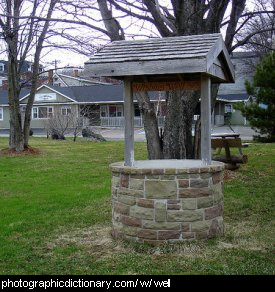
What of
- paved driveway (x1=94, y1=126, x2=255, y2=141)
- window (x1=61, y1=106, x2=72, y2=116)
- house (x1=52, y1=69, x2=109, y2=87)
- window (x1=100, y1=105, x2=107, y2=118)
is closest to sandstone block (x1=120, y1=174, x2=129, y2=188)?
paved driveway (x1=94, y1=126, x2=255, y2=141)

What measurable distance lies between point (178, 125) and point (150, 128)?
2.40ft

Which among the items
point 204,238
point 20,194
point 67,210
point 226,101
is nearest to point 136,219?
point 204,238

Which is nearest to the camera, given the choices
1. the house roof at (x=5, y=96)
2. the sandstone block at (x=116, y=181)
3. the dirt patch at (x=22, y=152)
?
the sandstone block at (x=116, y=181)

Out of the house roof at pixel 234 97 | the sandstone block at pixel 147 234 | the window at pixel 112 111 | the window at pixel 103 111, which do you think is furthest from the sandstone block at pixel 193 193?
the house roof at pixel 234 97

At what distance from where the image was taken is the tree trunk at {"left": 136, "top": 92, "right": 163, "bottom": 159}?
32.9 feet

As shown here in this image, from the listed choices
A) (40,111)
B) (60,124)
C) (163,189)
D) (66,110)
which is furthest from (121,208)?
(40,111)

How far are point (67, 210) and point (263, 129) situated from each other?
11.5 meters

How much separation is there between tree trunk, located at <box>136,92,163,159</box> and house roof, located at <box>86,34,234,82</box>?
377cm

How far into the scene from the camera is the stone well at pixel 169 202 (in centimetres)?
561

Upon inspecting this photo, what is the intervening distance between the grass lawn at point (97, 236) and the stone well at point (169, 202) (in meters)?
0.16

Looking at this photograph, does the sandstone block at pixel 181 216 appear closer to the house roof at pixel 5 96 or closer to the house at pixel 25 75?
the house at pixel 25 75

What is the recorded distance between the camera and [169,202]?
562cm

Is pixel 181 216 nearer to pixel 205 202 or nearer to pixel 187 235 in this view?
pixel 187 235
